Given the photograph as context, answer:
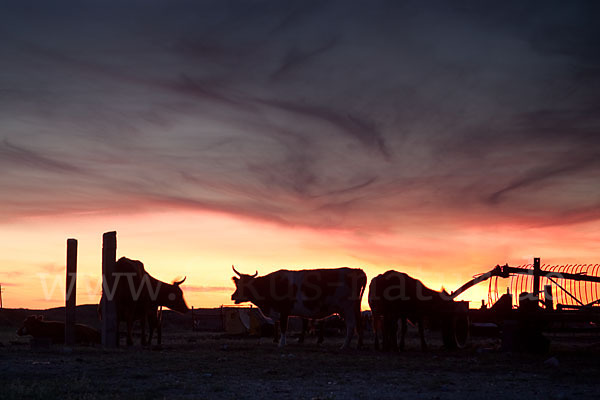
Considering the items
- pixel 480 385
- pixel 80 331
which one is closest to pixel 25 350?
pixel 80 331

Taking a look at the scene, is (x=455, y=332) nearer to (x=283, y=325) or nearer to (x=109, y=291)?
(x=283, y=325)

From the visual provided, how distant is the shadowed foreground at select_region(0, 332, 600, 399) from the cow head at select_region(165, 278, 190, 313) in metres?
6.20

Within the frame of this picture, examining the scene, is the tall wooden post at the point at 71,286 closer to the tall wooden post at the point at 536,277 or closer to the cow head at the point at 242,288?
the cow head at the point at 242,288

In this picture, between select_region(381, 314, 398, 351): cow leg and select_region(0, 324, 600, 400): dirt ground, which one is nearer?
select_region(0, 324, 600, 400): dirt ground

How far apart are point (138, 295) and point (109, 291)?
Answer: 5.79 ft

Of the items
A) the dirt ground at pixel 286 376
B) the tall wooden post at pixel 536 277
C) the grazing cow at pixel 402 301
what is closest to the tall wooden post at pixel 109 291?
the dirt ground at pixel 286 376

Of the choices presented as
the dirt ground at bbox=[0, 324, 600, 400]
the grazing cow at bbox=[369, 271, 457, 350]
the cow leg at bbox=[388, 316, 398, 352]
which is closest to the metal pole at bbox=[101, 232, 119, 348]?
the dirt ground at bbox=[0, 324, 600, 400]

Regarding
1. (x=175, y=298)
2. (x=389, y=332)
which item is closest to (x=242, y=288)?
(x=175, y=298)

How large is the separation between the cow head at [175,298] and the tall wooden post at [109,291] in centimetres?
385

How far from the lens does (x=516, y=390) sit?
978 centimetres

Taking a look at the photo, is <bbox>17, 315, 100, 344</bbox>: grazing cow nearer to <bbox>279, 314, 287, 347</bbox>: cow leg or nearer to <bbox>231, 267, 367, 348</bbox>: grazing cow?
<bbox>231, 267, 367, 348</bbox>: grazing cow

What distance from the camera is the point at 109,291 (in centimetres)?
Result: 1897

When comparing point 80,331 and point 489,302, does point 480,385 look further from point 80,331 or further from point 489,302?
point 80,331

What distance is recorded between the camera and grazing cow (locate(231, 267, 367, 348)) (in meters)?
21.7
